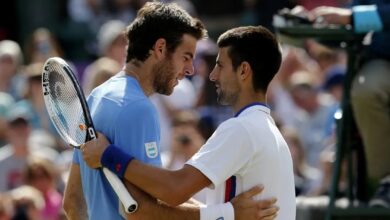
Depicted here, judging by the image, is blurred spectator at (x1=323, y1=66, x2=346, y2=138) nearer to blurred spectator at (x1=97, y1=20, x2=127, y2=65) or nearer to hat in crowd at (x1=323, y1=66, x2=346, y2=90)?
hat in crowd at (x1=323, y1=66, x2=346, y2=90)

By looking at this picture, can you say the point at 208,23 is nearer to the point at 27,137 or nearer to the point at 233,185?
the point at 27,137

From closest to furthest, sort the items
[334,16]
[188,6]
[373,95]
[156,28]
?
[156,28] < [334,16] < [373,95] < [188,6]

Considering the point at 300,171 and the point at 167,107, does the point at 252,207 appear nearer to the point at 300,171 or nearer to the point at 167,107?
the point at 300,171

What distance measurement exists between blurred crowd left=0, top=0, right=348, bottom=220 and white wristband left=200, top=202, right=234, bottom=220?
4294mm

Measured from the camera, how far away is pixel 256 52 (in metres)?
6.31

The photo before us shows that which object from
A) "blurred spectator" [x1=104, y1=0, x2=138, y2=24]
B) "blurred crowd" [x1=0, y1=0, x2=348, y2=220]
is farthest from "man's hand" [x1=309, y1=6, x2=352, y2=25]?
"blurred spectator" [x1=104, y1=0, x2=138, y2=24]

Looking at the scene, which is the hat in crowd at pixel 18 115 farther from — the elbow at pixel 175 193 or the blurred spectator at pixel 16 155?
the elbow at pixel 175 193

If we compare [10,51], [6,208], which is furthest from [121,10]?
[6,208]

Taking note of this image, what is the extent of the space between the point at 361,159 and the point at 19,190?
346cm

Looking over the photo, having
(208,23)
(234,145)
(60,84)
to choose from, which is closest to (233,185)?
(234,145)

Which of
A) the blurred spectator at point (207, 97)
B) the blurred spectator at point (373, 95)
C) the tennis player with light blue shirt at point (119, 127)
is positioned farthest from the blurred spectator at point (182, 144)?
the tennis player with light blue shirt at point (119, 127)

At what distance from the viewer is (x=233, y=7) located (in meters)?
17.2

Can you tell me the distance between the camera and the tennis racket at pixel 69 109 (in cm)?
609

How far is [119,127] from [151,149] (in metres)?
0.19
